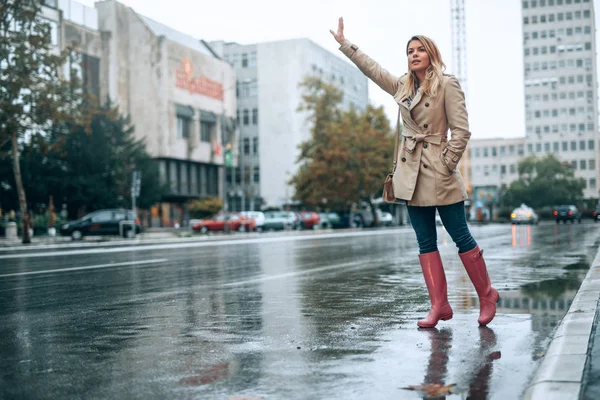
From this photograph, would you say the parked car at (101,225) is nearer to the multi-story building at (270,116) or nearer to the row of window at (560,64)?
the multi-story building at (270,116)

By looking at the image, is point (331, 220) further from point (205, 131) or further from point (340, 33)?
point (340, 33)

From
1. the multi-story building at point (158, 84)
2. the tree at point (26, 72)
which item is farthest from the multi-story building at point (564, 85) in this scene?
the tree at point (26, 72)

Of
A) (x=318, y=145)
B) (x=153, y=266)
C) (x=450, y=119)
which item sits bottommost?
(x=153, y=266)

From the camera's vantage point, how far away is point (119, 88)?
7169 cm

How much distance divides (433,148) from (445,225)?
0.58 m

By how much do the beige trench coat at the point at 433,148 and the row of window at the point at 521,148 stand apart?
494 ft

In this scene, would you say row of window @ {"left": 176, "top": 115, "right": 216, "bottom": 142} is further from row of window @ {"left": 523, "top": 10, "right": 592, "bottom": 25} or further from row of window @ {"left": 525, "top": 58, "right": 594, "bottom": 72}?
row of window @ {"left": 523, "top": 10, "right": 592, "bottom": 25}

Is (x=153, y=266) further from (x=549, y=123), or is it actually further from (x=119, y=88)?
(x=549, y=123)

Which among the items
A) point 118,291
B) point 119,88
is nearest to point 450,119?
point 118,291

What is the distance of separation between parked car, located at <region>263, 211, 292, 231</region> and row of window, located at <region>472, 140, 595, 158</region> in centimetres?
9781

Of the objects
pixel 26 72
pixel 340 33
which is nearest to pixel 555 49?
pixel 26 72

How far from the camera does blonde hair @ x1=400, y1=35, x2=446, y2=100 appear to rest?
225 inches

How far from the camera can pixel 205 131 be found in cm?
7938

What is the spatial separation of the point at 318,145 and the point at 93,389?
61421 mm
